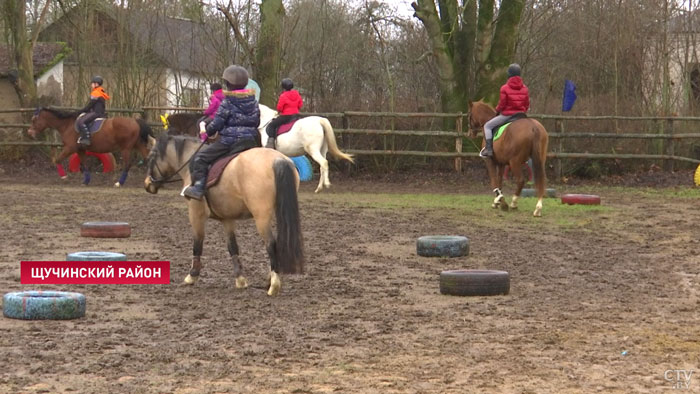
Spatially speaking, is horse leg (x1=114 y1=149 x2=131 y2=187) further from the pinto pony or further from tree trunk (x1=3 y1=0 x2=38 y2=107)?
tree trunk (x1=3 y1=0 x2=38 y2=107)

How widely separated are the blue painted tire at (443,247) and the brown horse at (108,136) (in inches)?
505

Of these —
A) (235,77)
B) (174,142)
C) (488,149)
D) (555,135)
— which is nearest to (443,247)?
(174,142)

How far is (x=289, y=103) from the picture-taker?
22.2 m

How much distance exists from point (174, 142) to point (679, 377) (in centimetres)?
610

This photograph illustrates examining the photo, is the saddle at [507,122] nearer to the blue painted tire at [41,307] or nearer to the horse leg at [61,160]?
the blue painted tire at [41,307]

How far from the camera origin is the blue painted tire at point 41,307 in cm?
801

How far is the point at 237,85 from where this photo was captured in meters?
9.84

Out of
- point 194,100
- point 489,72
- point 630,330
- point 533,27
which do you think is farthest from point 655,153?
point 630,330

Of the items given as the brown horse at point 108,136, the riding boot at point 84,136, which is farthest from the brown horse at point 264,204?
the riding boot at point 84,136

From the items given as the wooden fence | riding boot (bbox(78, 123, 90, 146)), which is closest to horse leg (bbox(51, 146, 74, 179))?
riding boot (bbox(78, 123, 90, 146))

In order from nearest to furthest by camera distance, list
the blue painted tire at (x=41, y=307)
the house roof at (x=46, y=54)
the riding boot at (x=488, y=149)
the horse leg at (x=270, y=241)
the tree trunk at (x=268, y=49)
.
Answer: the blue painted tire at (x=41, y=307) < the horse leg at (x=270, y=241) < the riding boot at (x=488, y=149) < the tree trunk at (x=268, y=49) < the house roof at (x=46, y=54)

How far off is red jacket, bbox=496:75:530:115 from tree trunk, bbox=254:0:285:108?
11.2 meters

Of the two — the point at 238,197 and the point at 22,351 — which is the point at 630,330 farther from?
the point at 22,351

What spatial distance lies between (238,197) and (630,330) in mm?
3712
